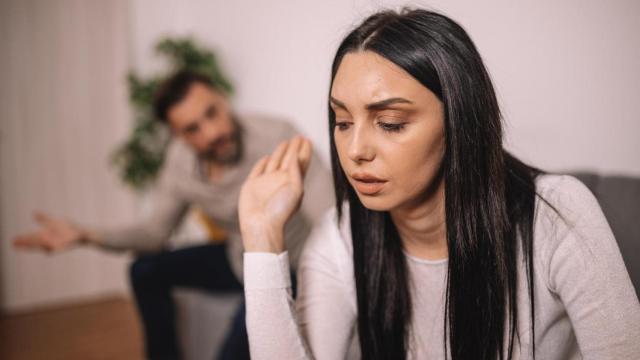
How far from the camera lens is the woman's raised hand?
937 mm

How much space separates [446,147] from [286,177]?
0.33m

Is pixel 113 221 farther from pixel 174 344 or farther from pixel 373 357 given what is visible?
pixel 373 357

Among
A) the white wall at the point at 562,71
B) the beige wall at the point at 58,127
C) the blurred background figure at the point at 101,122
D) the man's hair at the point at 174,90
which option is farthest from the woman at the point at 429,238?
the beige wall at the point at 58,127

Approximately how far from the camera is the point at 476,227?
0.85 m

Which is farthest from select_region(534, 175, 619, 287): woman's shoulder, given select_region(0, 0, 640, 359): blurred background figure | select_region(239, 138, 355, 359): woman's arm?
select_region(0, 0, 640, 359): blurred background figure

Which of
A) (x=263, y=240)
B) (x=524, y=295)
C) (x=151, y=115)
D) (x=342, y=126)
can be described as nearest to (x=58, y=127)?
(x=151, y=115)

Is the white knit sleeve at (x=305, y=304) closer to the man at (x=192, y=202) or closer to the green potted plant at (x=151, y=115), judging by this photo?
the man at (x=192, y=202)

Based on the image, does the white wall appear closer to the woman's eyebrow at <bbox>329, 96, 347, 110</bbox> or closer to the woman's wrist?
the woman's eyebrow at <bbox>329, 96, 347, 110</bbox>

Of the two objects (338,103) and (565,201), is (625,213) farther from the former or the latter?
(338,103)

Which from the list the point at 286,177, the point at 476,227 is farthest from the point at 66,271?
the point at 476,227

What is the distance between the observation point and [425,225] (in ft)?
3.04

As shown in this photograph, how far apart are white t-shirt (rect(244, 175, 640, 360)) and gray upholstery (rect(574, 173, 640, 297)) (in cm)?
21

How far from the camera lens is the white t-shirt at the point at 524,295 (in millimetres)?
749

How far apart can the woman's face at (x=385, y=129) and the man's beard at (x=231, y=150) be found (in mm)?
1051
